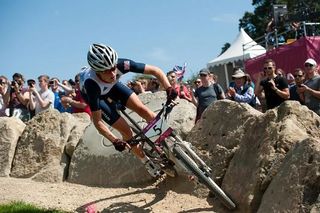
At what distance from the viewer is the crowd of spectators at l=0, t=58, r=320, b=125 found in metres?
7.93

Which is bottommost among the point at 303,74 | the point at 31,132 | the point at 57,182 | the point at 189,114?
the point at 57,182

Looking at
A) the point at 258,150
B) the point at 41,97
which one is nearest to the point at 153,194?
the point at 258,150

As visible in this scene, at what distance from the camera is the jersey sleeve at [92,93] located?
668cm

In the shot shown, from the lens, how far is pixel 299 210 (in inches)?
174

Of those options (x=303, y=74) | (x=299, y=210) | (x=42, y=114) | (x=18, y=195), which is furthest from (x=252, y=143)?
(x=42, y=114)

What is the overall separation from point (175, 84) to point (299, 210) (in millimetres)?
6101

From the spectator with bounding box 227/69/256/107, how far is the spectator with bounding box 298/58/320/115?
1.18 metres

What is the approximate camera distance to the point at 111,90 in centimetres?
741

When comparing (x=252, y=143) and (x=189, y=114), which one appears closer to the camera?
(x=252, y=143)

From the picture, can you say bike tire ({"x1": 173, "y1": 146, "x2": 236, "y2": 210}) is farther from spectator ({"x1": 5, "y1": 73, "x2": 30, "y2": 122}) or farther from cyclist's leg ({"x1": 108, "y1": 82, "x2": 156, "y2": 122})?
spectator ({"x1": 5, "y1": 73, "x2": 30, "y2": 122})

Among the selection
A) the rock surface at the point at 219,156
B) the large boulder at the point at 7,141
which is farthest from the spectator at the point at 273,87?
the large boulder at the point at 7,141

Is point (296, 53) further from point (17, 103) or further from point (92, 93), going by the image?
point (92, 93)

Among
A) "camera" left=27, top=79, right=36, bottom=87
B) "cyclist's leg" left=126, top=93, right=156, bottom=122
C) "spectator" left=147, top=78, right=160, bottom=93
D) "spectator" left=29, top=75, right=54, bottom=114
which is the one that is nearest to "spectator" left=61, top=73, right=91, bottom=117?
"spectator" left=29, top=75, right=54, bottom=114

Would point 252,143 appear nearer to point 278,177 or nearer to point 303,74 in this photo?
point 278,177
